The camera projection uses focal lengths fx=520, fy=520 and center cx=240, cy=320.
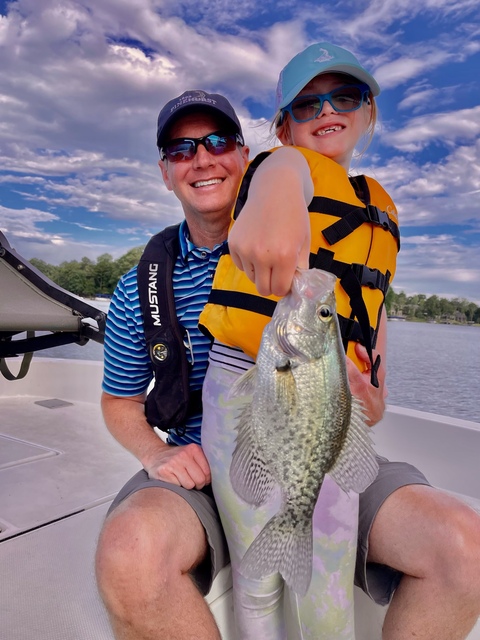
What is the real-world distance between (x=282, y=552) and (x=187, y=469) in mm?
784

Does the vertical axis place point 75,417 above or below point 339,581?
below

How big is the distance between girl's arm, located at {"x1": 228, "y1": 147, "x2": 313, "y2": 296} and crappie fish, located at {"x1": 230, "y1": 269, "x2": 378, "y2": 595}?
0.23 ft

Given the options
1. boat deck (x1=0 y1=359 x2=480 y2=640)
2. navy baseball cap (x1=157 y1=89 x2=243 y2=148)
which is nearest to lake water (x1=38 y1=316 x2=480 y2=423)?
boat deck (x1=0 y1=359 x2=480 y2=640)

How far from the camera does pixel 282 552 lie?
1485 millimetres

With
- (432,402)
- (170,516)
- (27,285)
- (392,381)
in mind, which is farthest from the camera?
(392,381)

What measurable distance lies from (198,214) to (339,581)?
183 cm

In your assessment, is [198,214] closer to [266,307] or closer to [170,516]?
[266,307]

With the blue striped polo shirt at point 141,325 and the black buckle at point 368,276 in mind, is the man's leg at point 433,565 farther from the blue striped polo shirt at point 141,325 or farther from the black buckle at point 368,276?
the blue striped polo shirt at point 141,325

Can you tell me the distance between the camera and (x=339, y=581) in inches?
74.5

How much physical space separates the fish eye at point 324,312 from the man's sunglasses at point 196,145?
166cm

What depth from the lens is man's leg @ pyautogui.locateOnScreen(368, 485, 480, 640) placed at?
6.13 ft

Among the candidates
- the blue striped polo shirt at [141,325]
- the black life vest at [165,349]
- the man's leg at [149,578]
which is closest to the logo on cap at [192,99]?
the blue striped polo shirt at [141,325]

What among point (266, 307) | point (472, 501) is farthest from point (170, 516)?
point (472, 501)

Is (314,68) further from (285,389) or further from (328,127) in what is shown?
(285,389)
